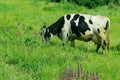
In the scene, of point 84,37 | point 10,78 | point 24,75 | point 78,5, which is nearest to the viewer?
point 10,78

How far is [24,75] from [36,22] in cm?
1244

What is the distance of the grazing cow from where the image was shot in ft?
47.3

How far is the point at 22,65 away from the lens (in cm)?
991

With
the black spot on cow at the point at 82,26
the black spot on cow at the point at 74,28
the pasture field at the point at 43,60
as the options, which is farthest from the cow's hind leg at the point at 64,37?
the pasture field at the point at 43,60

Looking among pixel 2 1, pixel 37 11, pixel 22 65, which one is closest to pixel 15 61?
pixel 22 65

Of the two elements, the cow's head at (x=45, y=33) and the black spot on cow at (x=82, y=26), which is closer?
the black spot on cow at (x=82, y=26)

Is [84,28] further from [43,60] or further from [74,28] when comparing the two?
[43,60]

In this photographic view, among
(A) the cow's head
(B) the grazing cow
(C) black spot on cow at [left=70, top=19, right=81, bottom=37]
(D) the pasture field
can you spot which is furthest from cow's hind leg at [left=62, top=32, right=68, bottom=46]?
(D) the pasture field

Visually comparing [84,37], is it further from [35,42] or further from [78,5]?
[78,5]

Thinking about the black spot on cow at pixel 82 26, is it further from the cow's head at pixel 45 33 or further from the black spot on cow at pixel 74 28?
the cow's head at pixel 45 33

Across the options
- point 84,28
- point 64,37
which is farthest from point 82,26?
point 64,37

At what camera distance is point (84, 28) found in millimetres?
14438

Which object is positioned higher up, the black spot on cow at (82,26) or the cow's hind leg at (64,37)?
the black spot on cow at (82,26)

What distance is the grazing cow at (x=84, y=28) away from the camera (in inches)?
568
